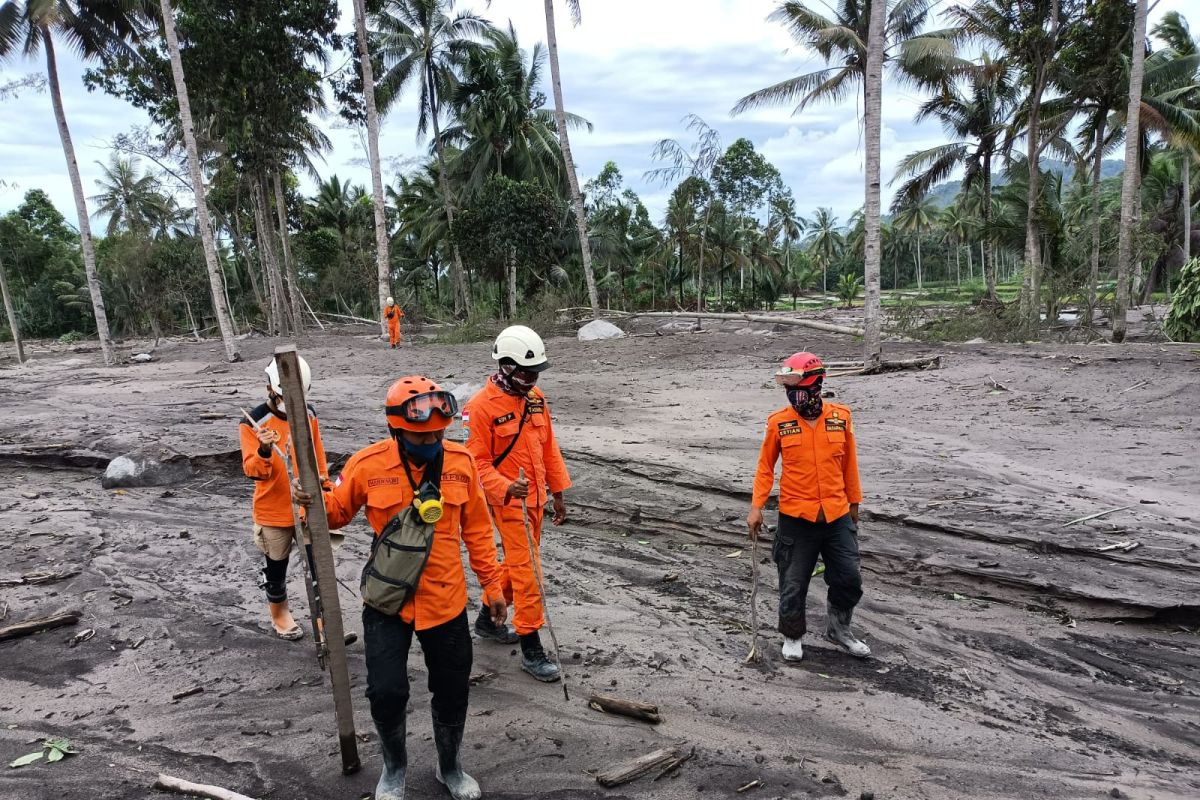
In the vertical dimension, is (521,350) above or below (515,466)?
above

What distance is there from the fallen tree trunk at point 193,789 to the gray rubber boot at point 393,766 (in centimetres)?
57

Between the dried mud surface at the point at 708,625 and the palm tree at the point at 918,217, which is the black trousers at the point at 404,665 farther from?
the palm tree at the point at 918,217

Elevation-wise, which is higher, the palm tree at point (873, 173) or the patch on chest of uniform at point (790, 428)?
the palm tree at point (873, 173)

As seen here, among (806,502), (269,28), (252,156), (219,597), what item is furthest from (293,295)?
(806,502)

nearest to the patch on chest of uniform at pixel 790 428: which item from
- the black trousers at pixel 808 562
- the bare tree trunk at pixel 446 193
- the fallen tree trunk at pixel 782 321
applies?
the black trousers at pixel 808 562

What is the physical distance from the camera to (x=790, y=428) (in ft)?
14.3

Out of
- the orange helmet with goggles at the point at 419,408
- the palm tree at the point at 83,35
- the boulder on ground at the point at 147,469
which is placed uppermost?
the palm tree at the point at 83,35

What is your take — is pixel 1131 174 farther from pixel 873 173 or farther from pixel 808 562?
pixel 808 562

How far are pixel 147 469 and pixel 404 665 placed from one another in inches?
247

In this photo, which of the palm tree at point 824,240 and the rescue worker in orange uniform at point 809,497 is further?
the palm tree at point 824,240

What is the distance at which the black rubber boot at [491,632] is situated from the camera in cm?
442

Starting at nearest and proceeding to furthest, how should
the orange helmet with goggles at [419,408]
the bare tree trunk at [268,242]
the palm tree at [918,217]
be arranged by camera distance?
the orange helmet with goggles at [419,408], the bare tree trunk at [268,242], the palm tree at [918,217]

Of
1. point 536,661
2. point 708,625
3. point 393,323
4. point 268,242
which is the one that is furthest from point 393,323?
point 536,661

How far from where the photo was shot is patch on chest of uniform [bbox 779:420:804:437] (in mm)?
4344
